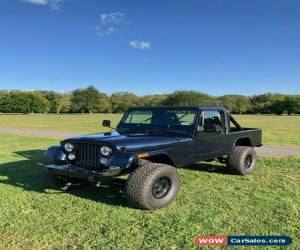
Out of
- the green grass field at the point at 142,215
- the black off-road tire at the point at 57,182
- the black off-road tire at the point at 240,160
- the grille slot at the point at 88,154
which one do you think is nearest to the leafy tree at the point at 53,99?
the black off-road tire at the point at 240,160

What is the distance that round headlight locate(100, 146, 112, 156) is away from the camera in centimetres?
622

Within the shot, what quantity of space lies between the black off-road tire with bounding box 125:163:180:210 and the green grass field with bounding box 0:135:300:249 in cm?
14

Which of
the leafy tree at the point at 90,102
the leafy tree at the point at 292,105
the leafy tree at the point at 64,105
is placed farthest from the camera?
the leafy tree at the point at 90,102

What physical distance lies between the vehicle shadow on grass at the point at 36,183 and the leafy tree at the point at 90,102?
334ft

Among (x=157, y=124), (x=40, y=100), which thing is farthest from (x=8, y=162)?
(x=40, y=100)

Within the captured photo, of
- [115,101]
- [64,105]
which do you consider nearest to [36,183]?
[64,105]

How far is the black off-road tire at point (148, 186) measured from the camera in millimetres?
5871

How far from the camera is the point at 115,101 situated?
393 feet

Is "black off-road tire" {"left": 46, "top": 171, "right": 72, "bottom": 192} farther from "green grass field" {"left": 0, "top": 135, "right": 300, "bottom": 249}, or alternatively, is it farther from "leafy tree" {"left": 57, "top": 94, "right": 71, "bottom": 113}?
"leafy tree" {"left": 57, "top": 94, "right": 71, "bottom": 113}

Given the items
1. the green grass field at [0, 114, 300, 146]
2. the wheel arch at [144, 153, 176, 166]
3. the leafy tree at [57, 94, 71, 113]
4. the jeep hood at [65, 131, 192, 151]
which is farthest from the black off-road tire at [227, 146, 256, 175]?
the leafy tree at [57, 94, 71, 113]

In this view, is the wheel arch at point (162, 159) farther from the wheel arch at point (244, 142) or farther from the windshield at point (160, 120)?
the wheel arch at point (244, 142)

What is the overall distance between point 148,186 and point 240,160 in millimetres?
3448

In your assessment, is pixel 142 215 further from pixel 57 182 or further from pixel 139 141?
pixel 57 182

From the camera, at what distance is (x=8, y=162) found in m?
10.7
